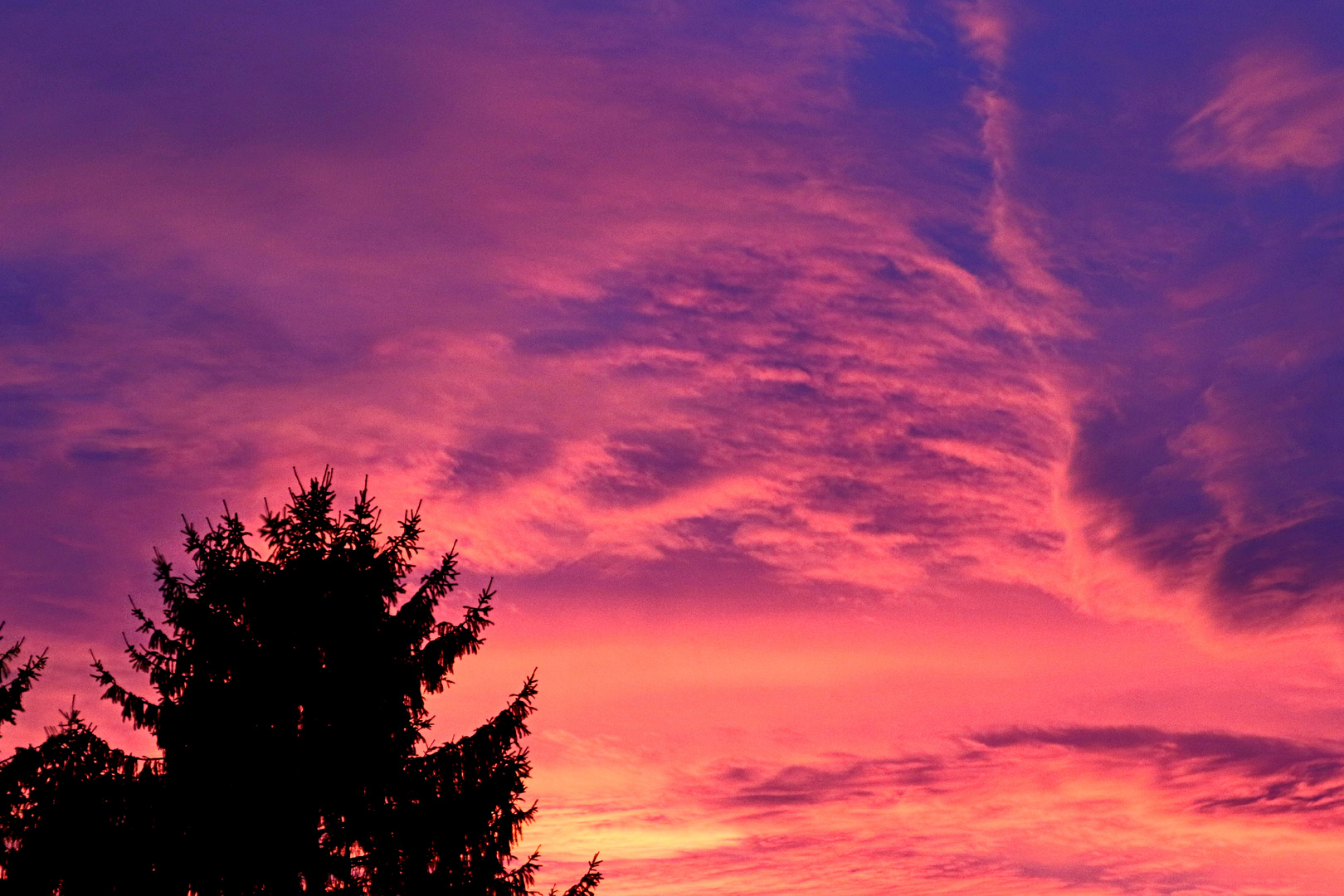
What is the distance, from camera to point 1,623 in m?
23.7

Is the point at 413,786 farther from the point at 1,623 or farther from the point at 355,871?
the point at 1,623

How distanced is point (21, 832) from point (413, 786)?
6251 millimetres

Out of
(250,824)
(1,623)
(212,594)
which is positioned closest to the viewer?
(250,824)

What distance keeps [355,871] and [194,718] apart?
3.47 metres

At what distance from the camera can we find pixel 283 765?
1894cm

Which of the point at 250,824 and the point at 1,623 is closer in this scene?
the point at 250,824

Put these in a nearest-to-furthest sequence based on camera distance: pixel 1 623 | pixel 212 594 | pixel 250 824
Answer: pixel 250 824 → pixel 212 594 → pixel 1 623

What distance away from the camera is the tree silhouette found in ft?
61.5

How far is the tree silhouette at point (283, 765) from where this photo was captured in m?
18.7

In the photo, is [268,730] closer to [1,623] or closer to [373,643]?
[373,643]

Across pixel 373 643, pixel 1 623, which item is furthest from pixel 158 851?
pixel 1 623

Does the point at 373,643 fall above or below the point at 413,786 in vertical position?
above

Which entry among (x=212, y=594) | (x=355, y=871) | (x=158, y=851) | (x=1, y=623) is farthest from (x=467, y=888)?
(x=1, y=623)

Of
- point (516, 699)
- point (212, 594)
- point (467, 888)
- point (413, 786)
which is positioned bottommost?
point (467, 888)
